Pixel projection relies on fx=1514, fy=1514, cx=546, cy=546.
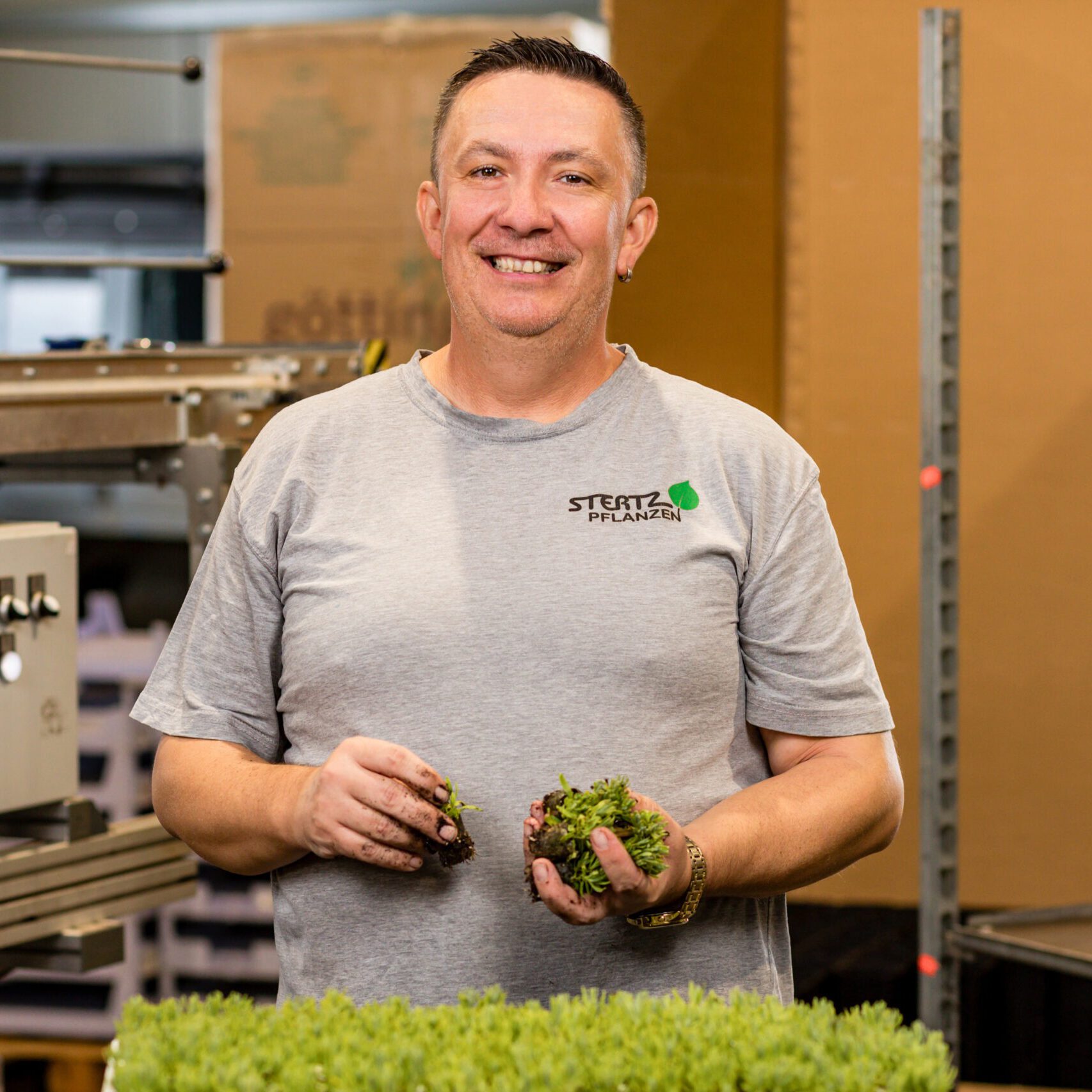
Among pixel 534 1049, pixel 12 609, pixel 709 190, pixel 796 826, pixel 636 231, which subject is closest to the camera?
pixel 534 1049

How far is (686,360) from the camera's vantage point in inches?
108

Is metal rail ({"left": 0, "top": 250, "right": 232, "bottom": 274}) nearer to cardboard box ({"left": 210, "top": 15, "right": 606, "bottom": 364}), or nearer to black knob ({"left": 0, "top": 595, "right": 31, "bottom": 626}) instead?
black knob ({"left": 0, "top": 595, "right": 31, "bottom": 626})

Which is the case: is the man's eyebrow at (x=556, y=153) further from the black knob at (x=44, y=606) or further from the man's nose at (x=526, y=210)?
the black knob at (x=44, y=606)

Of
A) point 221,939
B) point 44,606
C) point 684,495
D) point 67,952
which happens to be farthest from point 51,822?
point 221,939

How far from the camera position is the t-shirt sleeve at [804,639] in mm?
1272

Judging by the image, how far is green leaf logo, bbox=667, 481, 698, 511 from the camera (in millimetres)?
1275

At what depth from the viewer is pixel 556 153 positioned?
127 cm

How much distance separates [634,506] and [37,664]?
3.02 feet

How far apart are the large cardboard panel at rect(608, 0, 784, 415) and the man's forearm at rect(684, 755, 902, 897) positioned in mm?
1534

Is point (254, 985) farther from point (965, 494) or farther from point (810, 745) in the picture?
point (810, 745)

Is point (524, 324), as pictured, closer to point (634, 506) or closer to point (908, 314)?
point (634, 506)

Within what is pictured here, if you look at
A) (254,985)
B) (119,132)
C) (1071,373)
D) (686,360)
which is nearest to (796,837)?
(686,360)

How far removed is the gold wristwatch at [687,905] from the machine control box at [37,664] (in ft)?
3.17

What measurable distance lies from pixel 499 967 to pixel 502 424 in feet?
1.49
